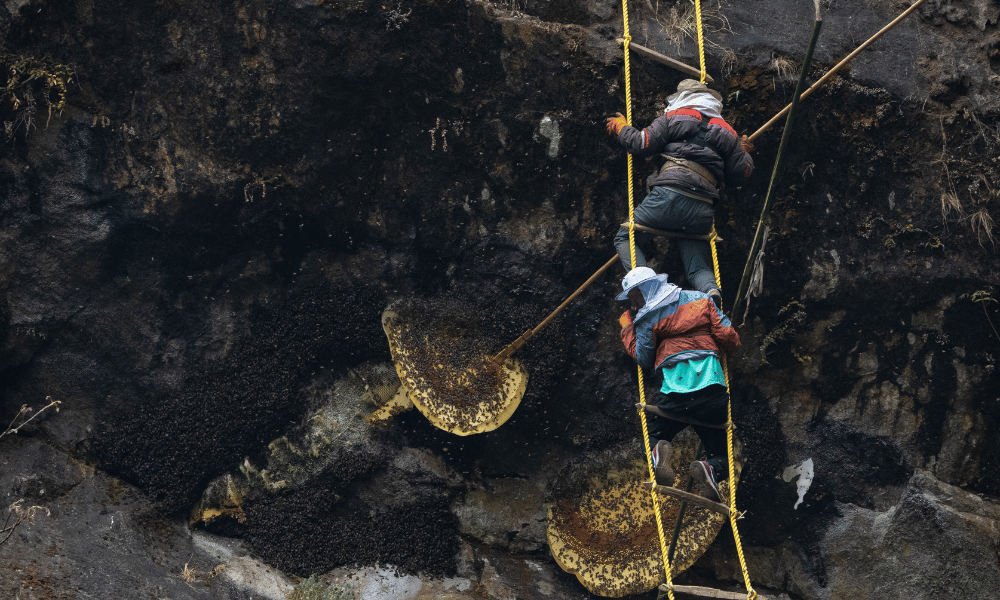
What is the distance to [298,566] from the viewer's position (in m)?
6.09

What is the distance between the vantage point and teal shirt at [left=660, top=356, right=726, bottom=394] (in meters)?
5.09

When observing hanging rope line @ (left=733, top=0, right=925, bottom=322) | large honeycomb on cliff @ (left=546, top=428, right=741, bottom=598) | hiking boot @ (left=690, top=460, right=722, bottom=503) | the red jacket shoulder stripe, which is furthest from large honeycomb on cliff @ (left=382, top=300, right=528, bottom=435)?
the red jacket shoulder stripe

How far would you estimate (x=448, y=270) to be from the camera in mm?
6406

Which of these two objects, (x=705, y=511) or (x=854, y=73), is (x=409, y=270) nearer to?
(x=705, y=511)

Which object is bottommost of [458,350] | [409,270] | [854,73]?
[458,350]

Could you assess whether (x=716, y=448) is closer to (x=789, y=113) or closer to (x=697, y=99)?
(x=789, y=113)

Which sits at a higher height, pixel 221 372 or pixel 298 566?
pixel 221 372

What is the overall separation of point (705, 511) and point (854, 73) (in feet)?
11.8

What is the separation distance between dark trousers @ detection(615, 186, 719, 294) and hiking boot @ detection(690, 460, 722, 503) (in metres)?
1.24

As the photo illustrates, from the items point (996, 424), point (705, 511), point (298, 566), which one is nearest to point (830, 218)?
point (996, 424)

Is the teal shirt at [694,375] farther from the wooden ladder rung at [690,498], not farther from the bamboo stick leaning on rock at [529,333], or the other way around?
the bamboo stick leaning on rock at [529,333]

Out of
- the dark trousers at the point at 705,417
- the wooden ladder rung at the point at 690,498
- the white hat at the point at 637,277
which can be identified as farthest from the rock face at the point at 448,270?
the wooden ladder rung at the point at 690,498

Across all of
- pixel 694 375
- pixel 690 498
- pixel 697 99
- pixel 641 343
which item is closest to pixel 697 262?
pixel 641 343

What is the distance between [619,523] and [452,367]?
6.07ft
